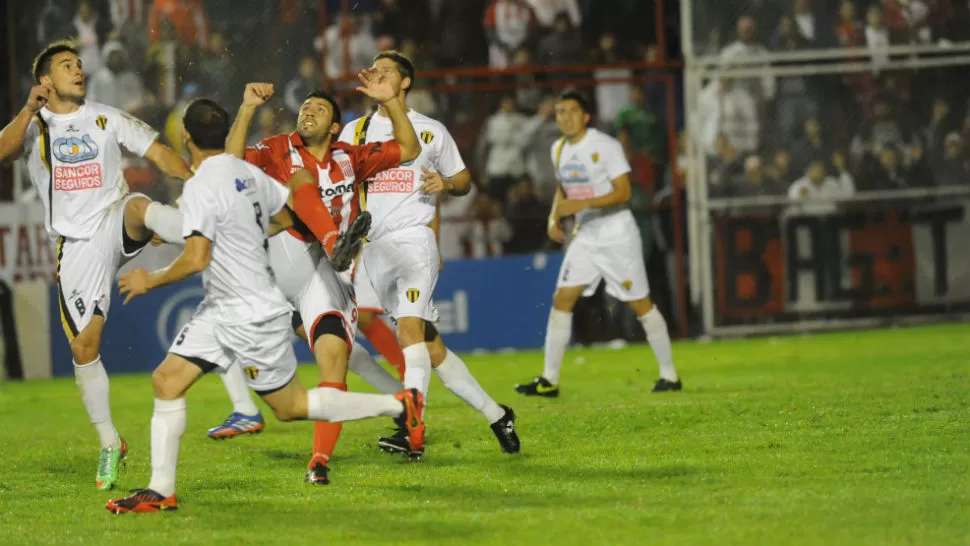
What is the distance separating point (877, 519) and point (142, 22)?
13137 mm

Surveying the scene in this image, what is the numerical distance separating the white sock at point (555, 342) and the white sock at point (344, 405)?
4997 mm

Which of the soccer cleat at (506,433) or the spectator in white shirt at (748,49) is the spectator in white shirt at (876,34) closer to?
the spectator in white shirt at (748,49)

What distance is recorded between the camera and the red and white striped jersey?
8.62 metres

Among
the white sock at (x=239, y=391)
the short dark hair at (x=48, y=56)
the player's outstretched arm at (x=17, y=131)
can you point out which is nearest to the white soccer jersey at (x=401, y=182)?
the short dark hair at (x=48, y=56)

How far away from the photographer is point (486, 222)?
1809cm

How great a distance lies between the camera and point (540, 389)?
12914 millimetres

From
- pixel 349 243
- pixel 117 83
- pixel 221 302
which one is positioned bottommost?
pixel 221 302

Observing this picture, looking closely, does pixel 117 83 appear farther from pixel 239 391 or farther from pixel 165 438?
pixel 165 438

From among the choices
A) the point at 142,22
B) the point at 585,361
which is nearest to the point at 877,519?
the point at 585,361

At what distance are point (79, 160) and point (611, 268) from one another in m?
5.26

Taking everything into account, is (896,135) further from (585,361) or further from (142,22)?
(142,22)

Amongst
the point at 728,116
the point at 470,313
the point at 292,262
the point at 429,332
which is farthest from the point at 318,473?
the point at 728,116

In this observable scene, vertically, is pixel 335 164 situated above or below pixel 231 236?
above

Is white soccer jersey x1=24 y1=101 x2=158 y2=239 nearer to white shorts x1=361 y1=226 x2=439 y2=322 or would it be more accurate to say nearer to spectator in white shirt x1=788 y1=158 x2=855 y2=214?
white shorts x1=361 y1=226 x2=439 y2=322
